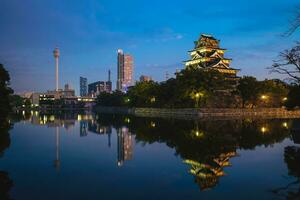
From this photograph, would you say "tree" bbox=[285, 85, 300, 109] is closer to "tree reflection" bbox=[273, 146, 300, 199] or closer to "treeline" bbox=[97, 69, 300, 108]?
"tree reflection" bbox=[273, 146, 300, 199]

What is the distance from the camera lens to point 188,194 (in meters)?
12.1

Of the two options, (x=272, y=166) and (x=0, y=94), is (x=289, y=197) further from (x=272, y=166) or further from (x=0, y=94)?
(x=0, y=94)

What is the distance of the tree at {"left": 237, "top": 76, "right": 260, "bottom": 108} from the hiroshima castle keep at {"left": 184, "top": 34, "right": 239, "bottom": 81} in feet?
21.8

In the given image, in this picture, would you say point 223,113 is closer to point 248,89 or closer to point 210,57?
point 248,89

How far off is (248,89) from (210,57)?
16441mm

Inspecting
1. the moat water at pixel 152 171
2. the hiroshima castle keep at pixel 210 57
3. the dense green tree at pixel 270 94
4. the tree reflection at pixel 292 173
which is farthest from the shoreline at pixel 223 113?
the moat water at pixel 152 171

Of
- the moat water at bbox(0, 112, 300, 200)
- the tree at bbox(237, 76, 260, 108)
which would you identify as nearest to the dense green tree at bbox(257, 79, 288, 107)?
the tree at bbox(237, 76, 260, 108)

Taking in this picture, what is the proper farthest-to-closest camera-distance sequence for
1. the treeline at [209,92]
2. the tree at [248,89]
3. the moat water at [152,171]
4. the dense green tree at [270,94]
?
the dense green tree at [270,94]
the tree at [248,89]
the treeline at [209,92]
the moat water at [152,171]

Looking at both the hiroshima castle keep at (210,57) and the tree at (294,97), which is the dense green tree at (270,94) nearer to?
the hiroshima castle keep at (210,57)

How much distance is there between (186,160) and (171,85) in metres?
68.1

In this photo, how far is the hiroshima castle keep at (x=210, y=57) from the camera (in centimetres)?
9094

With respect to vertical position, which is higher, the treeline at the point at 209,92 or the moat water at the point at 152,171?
the treeline at the point at 209,92

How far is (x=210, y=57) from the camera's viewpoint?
93.2 m

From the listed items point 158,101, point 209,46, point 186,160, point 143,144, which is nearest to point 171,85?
point 158,101
